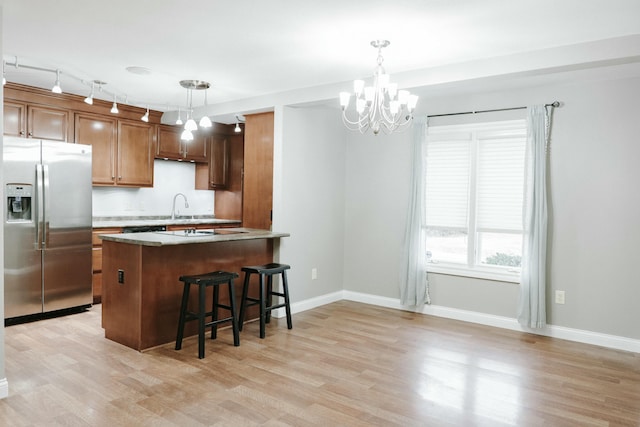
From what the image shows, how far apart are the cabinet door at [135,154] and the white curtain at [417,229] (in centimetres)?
341

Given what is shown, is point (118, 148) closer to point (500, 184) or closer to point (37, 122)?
point (37, 122)

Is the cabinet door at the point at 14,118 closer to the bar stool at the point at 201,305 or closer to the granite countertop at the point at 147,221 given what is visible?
the granite countertop at the point at 147,221

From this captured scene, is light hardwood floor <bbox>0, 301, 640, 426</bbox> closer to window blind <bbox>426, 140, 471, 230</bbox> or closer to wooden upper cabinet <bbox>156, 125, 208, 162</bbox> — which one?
window blind <bbox>426, 140, 471, 230</bbox>

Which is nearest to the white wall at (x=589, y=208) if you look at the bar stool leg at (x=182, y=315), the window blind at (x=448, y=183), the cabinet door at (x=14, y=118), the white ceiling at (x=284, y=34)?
the window blind at (x=448, y=183)

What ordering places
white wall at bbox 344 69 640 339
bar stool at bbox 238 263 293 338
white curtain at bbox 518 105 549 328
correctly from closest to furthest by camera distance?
white wall at bbox 344 69 640 339
bar stool at bbox 238 263 293 338
white curtain at bbox 518 105 549 328

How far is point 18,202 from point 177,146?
2.29 meters

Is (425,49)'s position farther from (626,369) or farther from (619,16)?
(626,369)

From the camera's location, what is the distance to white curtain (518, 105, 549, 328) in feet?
14.5

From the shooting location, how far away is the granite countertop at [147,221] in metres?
5.52

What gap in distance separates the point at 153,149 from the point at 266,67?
107 inches

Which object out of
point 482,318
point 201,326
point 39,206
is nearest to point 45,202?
point 39,206

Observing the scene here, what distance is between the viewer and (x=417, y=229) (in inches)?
205

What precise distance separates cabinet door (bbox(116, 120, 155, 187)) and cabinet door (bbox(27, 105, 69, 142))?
673 millimetres

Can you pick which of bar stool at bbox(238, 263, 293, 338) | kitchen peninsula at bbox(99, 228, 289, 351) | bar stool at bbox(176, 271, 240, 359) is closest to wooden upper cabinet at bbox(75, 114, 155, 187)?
kitchen peninsula at bbox(99, 228, 289, 351)
